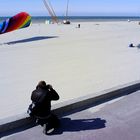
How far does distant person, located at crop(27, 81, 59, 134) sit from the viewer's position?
5.33 metres

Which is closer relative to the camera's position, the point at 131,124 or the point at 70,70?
the point at 131,124

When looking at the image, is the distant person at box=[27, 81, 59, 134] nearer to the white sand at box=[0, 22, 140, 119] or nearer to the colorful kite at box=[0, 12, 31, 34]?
the white sand at box=[0, 22, 140, 119]

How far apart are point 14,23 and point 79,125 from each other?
16782mm

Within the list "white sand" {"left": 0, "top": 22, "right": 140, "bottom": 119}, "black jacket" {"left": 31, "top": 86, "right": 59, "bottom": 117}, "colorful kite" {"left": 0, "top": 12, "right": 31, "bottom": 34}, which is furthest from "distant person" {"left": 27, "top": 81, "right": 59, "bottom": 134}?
"colorful kite" {"left": 0, "top": 12, "right": 31, "bottom": 34}

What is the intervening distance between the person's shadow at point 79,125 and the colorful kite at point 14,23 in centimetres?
1582

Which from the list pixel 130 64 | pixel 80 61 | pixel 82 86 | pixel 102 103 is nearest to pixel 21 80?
pixel 82 86

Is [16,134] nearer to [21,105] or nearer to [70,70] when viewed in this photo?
[21,105]

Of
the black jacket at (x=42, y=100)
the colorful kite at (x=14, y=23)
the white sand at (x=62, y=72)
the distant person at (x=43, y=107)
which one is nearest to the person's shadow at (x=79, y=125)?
the distant person at (x=43, y=107)

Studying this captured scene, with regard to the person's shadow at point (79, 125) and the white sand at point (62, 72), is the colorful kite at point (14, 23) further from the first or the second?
the person's shadow at point (79, 125)

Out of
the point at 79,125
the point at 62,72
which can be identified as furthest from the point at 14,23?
the point at 79,125

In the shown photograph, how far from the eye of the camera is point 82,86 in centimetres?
872

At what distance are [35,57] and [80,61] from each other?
88.3 inches

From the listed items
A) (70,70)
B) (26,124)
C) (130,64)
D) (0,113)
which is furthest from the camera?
(130,64)

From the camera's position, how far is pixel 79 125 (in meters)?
5.71
